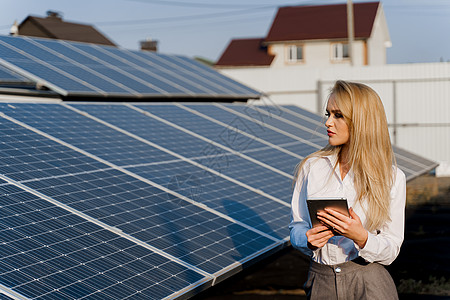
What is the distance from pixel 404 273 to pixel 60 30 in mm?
41637

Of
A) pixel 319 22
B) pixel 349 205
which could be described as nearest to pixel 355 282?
pixel 349 205

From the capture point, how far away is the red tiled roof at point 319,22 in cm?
4862

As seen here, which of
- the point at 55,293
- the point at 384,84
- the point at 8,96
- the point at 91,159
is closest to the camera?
the point at 55,293

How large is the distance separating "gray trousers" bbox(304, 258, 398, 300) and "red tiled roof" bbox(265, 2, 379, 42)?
44841 millimetres

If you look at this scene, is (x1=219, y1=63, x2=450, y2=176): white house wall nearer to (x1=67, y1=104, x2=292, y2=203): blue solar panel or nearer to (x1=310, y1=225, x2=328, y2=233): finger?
(x1=67, y1=104, x2=292, y2=203): blue solar panel

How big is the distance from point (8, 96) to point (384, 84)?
18491 millimetres

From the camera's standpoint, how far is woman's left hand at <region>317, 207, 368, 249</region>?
11.4 feet

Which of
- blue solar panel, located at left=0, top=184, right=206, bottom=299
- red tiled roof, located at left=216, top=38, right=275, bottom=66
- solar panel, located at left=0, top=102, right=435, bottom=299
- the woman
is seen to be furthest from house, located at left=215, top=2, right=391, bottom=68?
the woman

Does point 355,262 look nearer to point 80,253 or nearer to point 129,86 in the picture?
point 80,253

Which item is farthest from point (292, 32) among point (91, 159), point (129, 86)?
point (91, 159)

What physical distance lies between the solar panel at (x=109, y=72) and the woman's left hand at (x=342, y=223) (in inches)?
310

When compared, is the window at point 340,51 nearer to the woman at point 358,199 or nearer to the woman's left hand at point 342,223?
the woman at point 358,199

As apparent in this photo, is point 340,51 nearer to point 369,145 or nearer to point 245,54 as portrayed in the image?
point 245,54

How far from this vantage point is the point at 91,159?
24.1 ft
